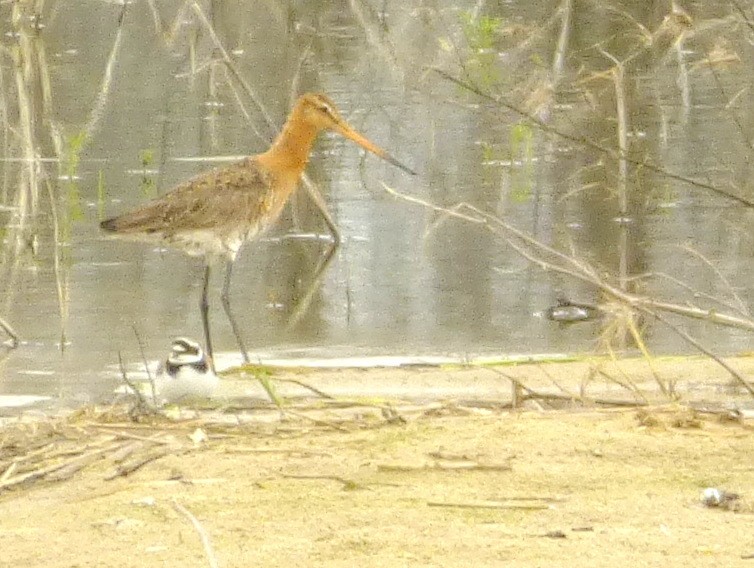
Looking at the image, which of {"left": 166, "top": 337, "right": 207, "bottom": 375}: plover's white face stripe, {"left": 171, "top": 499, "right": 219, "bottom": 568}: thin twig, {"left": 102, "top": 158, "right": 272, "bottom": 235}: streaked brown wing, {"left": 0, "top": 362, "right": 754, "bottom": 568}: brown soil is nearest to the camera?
{"left": 171, "top": 499, "right": 219, "bottom": 568}: thin twig

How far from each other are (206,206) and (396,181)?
3.59 meters

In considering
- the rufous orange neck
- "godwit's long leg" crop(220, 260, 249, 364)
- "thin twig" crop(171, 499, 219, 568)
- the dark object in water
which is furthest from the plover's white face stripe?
the dark object in water

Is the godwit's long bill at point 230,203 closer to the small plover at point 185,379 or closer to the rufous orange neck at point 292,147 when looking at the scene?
the rufous orange neck at point 292,147

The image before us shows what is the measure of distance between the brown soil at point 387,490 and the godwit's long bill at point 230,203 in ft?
8.05

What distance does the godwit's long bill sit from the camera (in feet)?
30.3

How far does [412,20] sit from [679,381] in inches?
414

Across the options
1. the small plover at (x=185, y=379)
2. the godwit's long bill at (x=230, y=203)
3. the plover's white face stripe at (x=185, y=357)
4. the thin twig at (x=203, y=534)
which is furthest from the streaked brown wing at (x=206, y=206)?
the thin twig at (x=203, y=534)

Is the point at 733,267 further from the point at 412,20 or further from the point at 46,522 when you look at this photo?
the point at 412,20

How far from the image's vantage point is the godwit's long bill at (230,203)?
30.3 feet

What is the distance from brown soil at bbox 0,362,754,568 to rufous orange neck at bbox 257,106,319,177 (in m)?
3.06

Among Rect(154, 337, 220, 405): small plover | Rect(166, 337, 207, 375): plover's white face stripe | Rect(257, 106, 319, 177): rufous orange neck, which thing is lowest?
Rect(154, 337, 220, 405): small plover

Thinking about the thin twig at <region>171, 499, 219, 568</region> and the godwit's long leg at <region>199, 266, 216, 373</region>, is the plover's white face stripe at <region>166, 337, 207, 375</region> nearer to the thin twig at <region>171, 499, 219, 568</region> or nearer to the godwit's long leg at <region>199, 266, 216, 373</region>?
the godwit's long leg at <region>199, 266, 216, 373</region>

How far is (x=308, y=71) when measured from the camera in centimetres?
1636

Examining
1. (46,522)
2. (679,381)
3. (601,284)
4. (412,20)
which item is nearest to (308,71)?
(412,20)
